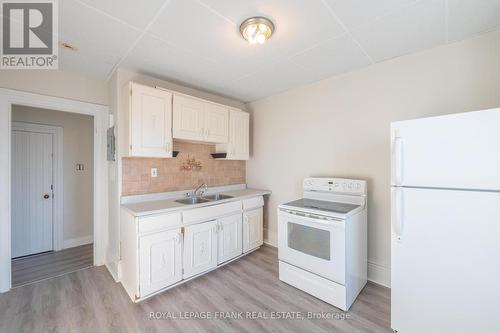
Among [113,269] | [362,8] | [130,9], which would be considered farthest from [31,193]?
[362,8]

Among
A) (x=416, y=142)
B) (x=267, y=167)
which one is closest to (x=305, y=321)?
(x=416, y=142)

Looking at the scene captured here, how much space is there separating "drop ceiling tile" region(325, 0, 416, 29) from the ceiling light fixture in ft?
1.47

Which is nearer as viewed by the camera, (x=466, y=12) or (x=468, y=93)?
(x=466, y=12)

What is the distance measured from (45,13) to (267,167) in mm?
2912

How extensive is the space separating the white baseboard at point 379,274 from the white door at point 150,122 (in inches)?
106

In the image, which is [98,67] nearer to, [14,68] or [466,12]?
[14,68]

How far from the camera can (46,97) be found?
238cm

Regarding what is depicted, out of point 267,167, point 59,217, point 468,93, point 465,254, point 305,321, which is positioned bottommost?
point 305,321

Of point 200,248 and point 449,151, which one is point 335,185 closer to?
point 449,151

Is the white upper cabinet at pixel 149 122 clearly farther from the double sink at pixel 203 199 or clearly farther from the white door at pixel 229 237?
the white door at pixel 229 237

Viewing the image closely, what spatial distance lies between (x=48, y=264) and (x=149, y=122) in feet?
8.21

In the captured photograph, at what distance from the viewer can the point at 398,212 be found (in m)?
1.59

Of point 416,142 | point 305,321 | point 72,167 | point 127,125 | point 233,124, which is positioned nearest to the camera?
point 416,142

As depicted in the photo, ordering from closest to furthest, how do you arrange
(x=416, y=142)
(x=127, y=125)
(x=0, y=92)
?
(x=416, y=142) → (x=0, y=92) → (x=127, y=125)
